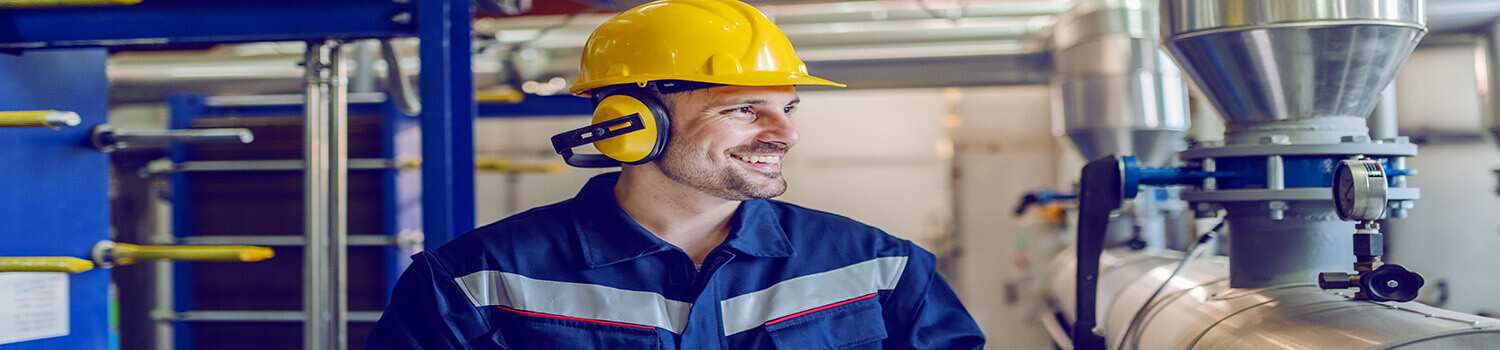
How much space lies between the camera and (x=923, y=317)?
2107 mm

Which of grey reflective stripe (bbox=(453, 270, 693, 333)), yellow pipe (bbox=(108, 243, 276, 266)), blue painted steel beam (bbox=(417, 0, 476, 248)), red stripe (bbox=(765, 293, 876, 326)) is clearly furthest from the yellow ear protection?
yellow pipe (bbox=(108, 243, 276, 266))

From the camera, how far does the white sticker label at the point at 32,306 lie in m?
2.49

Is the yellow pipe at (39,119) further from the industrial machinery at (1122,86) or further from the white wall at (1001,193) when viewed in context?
the white wall at (1001,193)

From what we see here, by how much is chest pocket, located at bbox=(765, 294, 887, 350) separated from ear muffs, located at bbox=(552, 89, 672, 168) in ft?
1.06

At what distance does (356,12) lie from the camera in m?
2.59

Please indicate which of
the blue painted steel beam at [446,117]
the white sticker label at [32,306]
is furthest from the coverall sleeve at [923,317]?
the white sticker label at [32,306]

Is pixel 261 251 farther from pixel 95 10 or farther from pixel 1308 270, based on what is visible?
pixel 1308 270

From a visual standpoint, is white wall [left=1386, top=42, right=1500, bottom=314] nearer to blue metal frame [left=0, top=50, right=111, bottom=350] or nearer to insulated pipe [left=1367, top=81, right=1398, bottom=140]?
insulated pipe [left=1367, top=81, right=1398, bottom=140]

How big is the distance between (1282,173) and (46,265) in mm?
2087

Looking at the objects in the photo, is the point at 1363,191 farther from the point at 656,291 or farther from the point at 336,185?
the point at 336,185

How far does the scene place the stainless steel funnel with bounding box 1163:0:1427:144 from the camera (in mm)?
2326

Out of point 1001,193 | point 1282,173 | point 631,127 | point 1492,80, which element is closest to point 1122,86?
point 1492,80

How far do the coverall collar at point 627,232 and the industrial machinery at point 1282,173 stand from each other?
73cm

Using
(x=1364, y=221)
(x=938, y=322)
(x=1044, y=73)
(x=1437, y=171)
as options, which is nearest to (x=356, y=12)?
(x=938, y=322)
